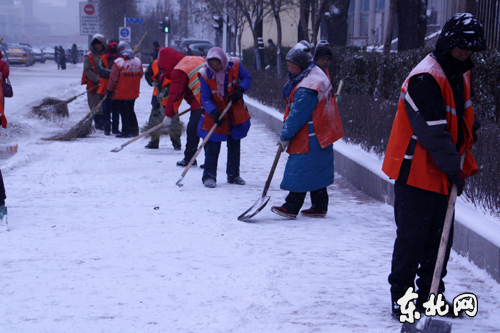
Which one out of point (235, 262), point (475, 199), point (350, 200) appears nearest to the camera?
point (235, 262)

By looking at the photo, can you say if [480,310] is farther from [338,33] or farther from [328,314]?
[338,33]

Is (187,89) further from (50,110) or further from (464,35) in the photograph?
(50,110)

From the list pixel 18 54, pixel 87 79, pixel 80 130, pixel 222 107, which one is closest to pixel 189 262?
pixel 222 107

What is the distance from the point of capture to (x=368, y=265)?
454 centimetres

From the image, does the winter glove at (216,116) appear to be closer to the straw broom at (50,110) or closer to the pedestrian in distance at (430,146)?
the pedestrian in distance at (430,146)

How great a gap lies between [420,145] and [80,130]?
8.64m

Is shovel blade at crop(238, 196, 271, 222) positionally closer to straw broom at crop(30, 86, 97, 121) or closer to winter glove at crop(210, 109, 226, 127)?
winter glove at crop(210, 109, 226, 127)

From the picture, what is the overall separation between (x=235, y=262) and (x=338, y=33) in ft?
53.1

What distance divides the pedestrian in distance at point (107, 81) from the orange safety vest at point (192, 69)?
3.79 meters

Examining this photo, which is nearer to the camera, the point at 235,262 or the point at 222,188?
the point at 235,262

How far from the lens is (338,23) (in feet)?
64.4

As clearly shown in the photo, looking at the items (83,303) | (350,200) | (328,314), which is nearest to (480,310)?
(328,314)

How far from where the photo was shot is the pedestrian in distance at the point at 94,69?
11492 mm

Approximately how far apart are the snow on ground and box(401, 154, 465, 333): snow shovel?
28cm
